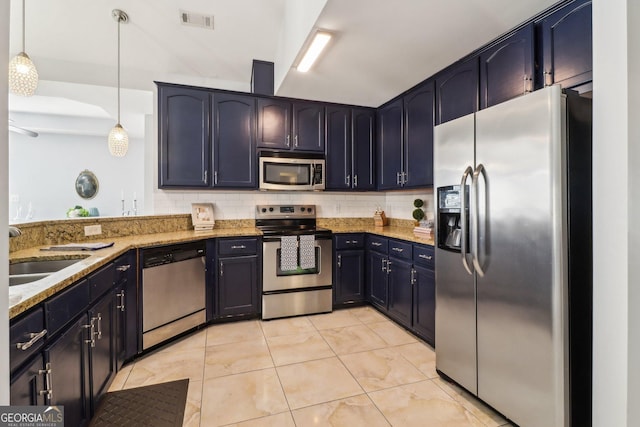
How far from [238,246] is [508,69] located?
2712 mm

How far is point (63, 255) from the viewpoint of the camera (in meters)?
1.89

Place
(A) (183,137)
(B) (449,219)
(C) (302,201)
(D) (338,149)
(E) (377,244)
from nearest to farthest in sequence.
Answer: (B) (449,219) < (A) (183,137) < (E) (377,244) < (D) (338,149) < (C) (302,201)

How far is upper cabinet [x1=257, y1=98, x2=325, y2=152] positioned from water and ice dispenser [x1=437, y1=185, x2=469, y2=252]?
1916 millimetres

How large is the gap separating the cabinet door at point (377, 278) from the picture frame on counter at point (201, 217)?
6.10ft

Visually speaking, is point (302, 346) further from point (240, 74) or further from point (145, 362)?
point (240, 74)

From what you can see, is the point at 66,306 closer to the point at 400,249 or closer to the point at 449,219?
the point at 449,219

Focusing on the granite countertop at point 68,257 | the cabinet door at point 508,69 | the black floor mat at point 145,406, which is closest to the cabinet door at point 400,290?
the granite countertop at point 68,257

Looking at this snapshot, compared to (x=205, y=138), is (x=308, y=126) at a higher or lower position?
higher

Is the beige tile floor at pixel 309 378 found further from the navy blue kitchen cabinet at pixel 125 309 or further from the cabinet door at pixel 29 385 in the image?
the cabinet door at pixel 29 385

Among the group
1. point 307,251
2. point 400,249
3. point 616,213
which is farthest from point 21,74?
point 616,213

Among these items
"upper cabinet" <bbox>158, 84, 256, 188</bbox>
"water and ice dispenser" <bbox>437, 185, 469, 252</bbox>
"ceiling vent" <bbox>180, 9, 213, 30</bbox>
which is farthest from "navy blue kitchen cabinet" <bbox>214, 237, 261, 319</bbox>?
"ceiling vent" <bbox>180, 9, 213, 30</bbox>

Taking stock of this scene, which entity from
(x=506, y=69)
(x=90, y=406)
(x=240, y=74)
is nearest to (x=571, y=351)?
(x=506, y=69)

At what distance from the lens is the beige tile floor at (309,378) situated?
1725mm

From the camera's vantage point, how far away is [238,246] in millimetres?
3072
